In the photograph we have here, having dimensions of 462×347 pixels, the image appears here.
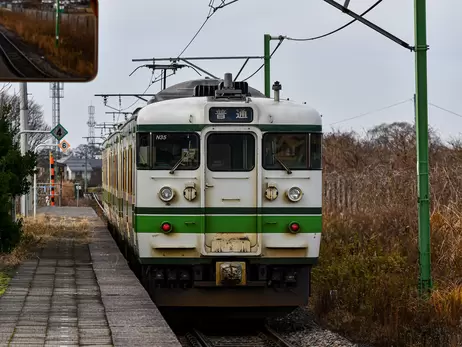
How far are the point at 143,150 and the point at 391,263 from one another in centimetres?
462

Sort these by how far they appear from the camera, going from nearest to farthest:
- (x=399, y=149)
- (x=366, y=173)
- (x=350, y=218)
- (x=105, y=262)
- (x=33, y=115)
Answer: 1. (x=105, y=262)
2. (x=350, y=218)
3. (x=366, y=173)
4. (x=399, y=149)
5. (x=33, y=115)

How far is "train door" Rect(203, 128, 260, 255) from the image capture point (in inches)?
450

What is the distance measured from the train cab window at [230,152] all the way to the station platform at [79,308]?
6.00 ft

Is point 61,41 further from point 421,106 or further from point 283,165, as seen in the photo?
point 421,106

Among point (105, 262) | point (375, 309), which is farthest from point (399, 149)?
point (375, 309)

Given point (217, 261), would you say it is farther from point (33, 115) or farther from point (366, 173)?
point (33, 115)

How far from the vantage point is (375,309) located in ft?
39.4

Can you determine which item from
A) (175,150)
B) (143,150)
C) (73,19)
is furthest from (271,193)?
(73,19)

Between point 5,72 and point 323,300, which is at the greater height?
point 5,72

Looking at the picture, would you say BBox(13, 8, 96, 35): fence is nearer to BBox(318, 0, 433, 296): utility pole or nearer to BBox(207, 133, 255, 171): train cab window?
BBox(207, 133, 255, 171): train cab window

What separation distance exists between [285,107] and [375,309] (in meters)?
2.82

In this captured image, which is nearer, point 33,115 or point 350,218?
point 350,218

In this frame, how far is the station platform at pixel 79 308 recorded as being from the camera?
8281 millimetres

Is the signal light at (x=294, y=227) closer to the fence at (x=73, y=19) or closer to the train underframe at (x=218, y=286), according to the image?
the train underframe at (x=218, y=286)
